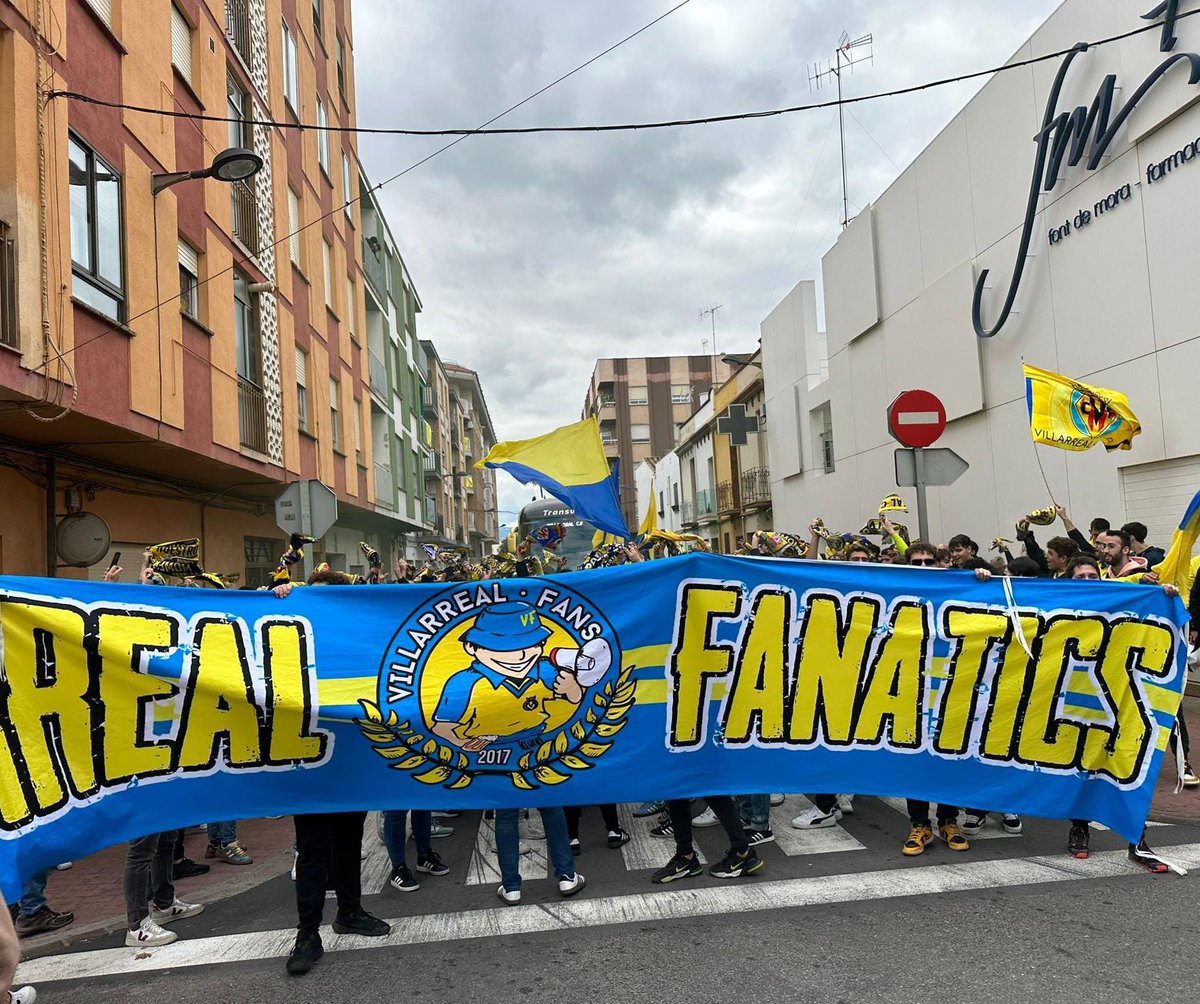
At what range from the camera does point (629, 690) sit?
5.06m

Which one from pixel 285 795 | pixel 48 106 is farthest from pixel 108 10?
pixel 285 795

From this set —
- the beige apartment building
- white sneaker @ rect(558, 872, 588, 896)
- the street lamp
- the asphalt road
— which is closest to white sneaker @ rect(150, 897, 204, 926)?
the asphalt road

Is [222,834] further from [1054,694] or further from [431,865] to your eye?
[1054,694]

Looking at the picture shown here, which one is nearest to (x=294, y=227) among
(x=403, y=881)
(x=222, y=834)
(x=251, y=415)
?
(x=251, y=415)

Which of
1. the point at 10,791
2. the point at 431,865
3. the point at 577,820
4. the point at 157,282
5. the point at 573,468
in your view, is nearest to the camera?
the point at 10,791

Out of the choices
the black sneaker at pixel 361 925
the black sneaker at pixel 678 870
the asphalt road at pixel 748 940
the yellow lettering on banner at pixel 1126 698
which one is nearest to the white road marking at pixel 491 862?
the asphalt road at pixel 748 940

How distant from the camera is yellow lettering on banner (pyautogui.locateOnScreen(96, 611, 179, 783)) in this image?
4434mm

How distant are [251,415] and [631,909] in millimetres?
11387

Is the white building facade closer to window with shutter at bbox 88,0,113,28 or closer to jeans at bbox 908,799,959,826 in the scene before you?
jeans at bbox 908,799,959,826

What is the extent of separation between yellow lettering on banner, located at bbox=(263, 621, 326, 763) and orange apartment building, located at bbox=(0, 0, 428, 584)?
4.12 metres

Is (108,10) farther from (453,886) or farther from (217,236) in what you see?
(453,886)

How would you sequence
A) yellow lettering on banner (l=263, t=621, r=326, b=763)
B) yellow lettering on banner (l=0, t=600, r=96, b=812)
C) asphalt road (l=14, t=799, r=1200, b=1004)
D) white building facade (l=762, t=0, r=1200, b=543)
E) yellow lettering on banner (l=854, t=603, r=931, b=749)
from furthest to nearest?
1. white building facade (l=762, t=0, r=1200, b=543)
2. yellow lettering on banner (l=854, t=603, r=931, b=749)
3. yellow lettering on banner (l=263, t=621, r=326, b=763)
4. yellow lettering on banner (l=0, t=600, r=96, b=812)
5. asphalt road (l=14, t=799, r=1200, b=1004)

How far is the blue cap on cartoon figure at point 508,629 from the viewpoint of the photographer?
16.3 ft

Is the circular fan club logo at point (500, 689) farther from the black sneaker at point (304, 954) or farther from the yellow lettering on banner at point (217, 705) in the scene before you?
the black sneaker at point (304, 954)
